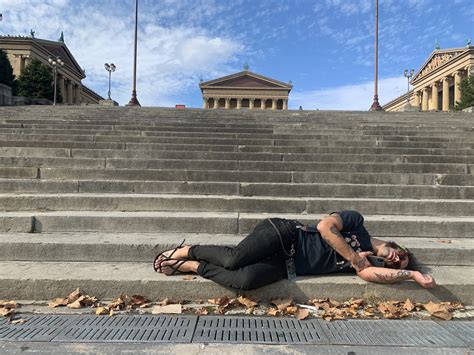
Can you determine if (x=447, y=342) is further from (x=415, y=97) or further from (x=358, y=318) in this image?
(x=415, y=97)

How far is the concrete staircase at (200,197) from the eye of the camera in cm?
362

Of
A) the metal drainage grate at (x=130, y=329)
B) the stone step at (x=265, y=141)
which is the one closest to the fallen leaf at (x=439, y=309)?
the metal drainage grate at (x=130, y=329)

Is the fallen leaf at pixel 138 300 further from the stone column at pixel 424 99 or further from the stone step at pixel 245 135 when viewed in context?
the stone column at pixel 424 99

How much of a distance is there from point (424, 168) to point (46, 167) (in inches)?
270

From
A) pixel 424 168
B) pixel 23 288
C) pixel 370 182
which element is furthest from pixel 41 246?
pixel 424 168

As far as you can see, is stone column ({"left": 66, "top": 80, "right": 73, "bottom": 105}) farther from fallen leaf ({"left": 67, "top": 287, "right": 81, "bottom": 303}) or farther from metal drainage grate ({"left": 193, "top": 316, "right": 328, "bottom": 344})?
metal drainage grate ({"left": 193, "top": 316, "right": 328, "bottom": 344})

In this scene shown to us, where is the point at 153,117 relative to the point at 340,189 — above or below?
above

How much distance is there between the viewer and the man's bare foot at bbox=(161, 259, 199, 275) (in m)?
3.71

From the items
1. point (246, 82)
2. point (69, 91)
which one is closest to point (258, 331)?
point (69, 91)

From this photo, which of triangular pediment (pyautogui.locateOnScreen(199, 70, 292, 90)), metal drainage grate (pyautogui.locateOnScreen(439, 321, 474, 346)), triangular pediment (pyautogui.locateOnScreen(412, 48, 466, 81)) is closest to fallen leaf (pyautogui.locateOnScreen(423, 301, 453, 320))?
metal drainage grate (pyautogui.locateOnScreen(439, 321, 474, 346))

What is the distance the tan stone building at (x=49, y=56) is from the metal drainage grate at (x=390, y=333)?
55022 mm

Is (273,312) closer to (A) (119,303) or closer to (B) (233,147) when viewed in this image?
(A) (119,303)

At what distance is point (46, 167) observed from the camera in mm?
6539

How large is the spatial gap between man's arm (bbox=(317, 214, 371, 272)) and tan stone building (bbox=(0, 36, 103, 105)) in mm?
54388
